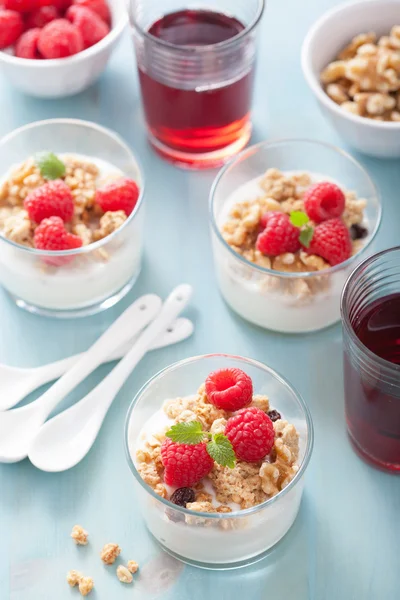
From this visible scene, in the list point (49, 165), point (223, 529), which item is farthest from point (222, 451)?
point (49, 165)

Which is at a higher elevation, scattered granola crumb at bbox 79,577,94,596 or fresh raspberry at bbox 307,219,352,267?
fresh raspberry at bbox 307,219,352,267

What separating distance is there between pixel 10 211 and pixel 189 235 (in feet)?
1.25

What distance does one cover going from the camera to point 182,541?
4.93 ft

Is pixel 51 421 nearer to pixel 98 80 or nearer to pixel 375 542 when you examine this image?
pixel 375 542

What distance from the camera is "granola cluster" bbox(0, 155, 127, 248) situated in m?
1.83

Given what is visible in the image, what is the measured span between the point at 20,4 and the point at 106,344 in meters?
0.84

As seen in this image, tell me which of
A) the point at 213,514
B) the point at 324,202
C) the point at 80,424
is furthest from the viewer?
the point at 324,202

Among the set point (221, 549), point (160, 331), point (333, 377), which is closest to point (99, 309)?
point (160, 331)

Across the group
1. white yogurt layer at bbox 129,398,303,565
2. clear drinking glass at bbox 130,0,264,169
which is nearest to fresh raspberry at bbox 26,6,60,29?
clear drinking glass at bbox 130,0,264,169

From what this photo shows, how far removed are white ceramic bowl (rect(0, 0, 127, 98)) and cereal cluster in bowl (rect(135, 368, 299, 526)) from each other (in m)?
0.89

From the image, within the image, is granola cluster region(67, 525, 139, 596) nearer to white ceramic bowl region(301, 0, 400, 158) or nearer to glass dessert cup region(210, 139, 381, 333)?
glass dessert cup region(210, 139, 381, 333)

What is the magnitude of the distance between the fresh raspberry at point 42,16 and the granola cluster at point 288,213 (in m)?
0.64

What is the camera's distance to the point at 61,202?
1.82 meters

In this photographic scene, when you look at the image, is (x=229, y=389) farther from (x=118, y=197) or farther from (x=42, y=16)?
(x=42, y=16)
